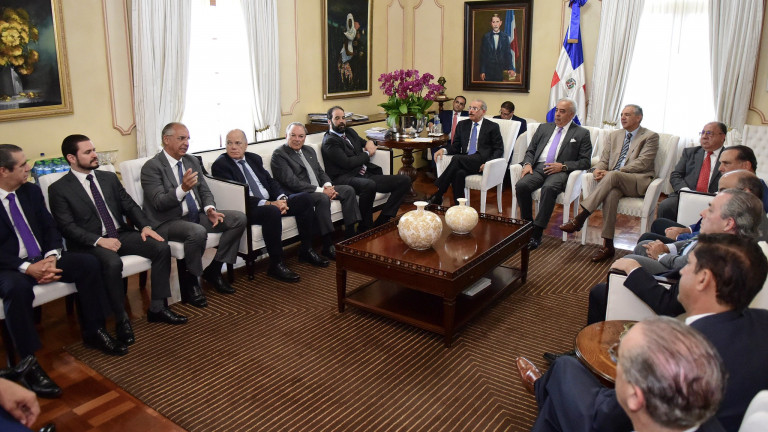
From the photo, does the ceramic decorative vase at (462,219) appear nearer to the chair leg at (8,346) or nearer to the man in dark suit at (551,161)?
the man in dark suit at (551,161)

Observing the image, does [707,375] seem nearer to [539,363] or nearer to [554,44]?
[539,363]

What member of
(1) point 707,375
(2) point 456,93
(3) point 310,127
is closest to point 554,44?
(2) point 456,93

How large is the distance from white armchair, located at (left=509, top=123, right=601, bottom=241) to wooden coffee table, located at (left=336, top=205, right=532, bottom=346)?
3.94ft

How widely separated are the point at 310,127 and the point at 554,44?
3283 millimetres

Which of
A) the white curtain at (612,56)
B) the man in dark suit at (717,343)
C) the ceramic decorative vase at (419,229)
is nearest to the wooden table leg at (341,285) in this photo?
the ceramic decorative vase at (419,229)

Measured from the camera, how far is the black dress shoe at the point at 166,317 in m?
3.98

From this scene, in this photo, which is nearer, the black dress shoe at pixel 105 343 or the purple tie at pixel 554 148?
the black dress shoe at pixel 105 343

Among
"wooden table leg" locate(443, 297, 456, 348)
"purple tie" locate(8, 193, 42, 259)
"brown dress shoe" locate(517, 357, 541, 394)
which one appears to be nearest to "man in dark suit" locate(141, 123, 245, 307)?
"purple tie" locate(8, 193, 42, 259)

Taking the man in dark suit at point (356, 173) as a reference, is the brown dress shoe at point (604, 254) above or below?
below

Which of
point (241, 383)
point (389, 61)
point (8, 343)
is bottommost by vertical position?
point (241, 383)

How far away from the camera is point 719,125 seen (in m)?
4.85

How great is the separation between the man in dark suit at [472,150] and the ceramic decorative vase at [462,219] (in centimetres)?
194

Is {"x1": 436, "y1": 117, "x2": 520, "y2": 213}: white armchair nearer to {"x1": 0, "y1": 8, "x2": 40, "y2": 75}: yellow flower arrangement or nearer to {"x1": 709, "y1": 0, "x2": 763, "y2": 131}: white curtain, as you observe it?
{"x1": 709, "y1": 0, "x2": 763, "y2": 131}: white curtain

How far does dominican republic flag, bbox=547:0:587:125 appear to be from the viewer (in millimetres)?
7398
